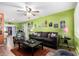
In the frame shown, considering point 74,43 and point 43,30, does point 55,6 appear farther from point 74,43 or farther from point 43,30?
point 74,43

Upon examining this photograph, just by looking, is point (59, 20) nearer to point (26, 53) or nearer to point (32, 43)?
→ point (32, 43)

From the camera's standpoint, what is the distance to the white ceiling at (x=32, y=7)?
92.9 inches

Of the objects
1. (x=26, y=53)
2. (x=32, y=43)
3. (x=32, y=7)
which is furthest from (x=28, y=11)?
(x=26, y=53)

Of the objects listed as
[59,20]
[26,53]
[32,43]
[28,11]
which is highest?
[28,11]

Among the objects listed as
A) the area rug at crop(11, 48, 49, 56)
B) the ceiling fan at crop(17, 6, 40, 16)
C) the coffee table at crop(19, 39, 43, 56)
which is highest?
the ceiling fan at crop(17, 6, 40, 16)

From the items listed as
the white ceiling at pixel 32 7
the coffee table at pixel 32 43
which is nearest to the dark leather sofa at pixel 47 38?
the coffee table at pixel 32 43

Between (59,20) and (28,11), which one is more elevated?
(28,11)

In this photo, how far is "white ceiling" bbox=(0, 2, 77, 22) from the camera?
7.74 feet

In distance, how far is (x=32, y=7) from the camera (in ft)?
7.79

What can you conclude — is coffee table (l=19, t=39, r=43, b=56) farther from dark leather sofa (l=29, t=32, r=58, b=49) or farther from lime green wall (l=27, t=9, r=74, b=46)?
lime green wall (l=27, t=9, r=74, b=46)

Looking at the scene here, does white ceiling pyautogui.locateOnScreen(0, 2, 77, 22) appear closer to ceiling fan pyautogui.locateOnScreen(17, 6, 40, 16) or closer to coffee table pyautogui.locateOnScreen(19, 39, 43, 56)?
ceiling fan pyautogui.locateOnScreen(17, 6, 40, 16)

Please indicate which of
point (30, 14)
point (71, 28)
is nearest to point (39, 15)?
point (30, 14)

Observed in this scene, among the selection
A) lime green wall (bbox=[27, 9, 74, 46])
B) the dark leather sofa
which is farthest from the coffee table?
lime green wall (bbox=[27, 9, 74, 46])

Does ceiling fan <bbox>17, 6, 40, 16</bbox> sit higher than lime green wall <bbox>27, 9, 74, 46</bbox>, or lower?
higher
